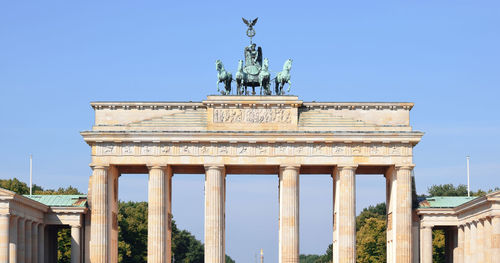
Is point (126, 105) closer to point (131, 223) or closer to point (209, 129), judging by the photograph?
point (209, 129)

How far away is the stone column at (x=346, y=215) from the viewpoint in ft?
296

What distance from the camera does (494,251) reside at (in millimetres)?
78312

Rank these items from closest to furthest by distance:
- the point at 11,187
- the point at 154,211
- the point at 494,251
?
the point at 494,251 < the point at 154,211 < the point at 11,187

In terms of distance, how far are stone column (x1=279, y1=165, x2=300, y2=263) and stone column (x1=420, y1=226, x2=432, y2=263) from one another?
11.3 meters

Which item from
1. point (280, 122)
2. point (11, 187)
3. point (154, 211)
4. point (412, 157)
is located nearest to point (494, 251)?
point (412, 157)

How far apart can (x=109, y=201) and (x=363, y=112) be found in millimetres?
23899

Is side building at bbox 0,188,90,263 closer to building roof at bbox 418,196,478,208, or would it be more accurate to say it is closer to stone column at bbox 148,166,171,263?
stone column at bbox 148,166,171,263

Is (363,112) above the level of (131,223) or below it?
above

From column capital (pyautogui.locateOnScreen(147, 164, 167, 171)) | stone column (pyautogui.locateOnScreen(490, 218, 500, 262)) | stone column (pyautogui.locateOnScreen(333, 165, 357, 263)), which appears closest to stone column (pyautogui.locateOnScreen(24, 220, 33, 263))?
column capital (pyautogui.locateOnScreen(147, 164, 167, 171))

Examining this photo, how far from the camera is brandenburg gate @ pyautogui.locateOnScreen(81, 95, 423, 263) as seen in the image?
9031 cm

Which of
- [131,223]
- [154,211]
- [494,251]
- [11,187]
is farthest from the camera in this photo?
[131,223]

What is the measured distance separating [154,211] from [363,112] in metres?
20.5

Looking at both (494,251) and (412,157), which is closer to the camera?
(494,251)

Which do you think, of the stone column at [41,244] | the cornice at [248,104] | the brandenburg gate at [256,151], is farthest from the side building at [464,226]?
the stone column at [41,244]
